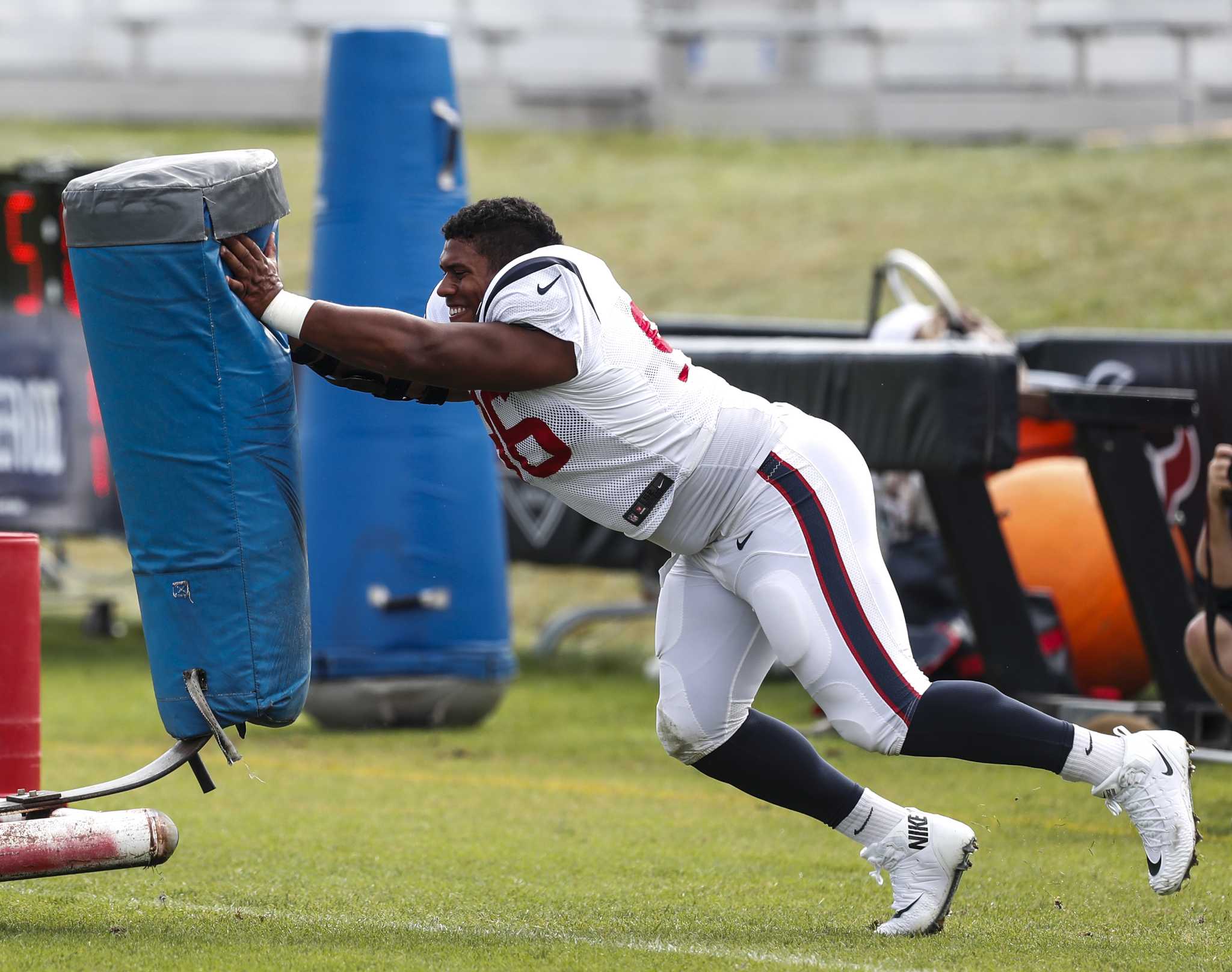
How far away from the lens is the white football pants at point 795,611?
Answer: 3965mm

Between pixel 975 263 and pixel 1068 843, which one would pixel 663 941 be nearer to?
pixel 1068 843

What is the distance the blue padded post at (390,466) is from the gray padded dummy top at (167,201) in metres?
3.77

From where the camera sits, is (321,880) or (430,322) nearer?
(430,322)

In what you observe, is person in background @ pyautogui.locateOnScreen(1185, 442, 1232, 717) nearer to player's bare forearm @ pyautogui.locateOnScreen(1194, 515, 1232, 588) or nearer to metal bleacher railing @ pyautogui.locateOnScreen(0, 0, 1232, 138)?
player's bare forearm @ pyautogui.locateOnScreen(1194, 515, 1232, 588)

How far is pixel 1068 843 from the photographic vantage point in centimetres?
536

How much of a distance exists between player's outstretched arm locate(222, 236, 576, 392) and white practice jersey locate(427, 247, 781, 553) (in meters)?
0.05

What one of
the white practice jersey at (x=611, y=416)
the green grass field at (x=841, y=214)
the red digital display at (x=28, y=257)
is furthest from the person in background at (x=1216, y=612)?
the green grass field at (x=841, y=214)

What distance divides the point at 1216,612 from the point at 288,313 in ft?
10.4

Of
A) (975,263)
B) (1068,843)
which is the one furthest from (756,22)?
(1068,843)

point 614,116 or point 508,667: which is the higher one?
point 614,116

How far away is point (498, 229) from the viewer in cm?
408

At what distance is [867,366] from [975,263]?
10039 mm

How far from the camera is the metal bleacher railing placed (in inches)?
798

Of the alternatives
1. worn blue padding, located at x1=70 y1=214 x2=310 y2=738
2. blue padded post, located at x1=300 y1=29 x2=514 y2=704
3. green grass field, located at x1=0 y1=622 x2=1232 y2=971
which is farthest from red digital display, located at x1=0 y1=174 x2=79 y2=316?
worn blue padding, located at x1=70 y1=214 x2=310 y2=738
